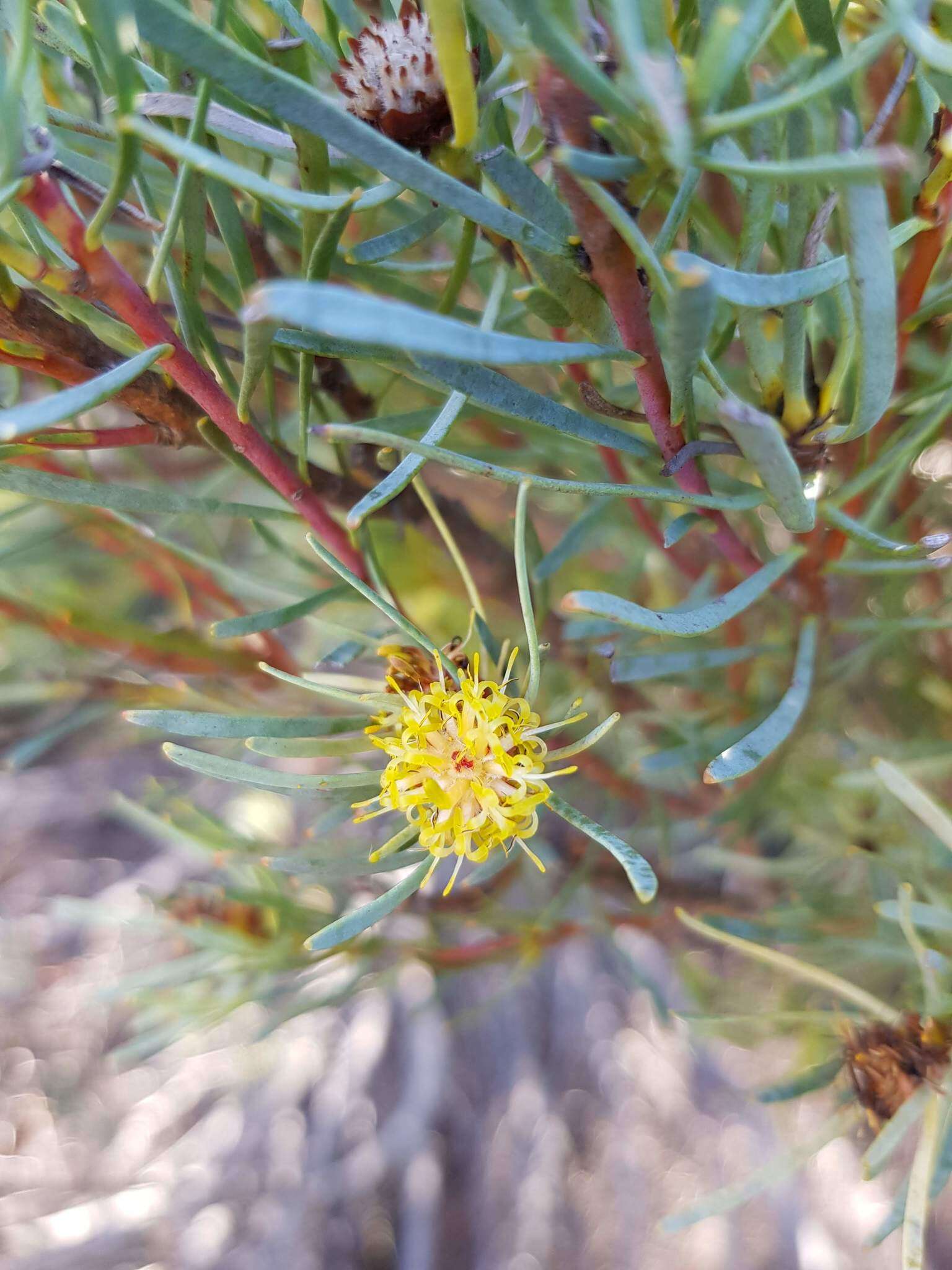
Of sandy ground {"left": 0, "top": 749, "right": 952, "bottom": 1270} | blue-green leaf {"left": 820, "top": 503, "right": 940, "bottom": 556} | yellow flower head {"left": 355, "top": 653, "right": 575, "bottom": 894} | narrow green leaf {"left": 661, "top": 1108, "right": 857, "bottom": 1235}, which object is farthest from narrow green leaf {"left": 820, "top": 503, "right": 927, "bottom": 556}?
sandy ground {"left": 0, "top": 749, "right": 952, "bottom": 1270}

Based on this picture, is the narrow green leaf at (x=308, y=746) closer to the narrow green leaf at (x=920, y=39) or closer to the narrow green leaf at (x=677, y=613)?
the narrow green leaf at (x=677, y=613)

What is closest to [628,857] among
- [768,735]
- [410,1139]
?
[768,735]

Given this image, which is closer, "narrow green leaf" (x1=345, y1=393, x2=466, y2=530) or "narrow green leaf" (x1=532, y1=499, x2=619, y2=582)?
"narrow green leaf" (x1=345, y1=393, x2=466, y2=530)

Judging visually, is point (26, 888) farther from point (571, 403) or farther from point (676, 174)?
point (676, 174)

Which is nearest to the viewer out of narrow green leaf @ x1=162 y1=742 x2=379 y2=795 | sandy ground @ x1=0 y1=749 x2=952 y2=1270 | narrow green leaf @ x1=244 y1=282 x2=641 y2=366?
narrow green leaf @ x1=244 y1=282 x2=641 y2=366

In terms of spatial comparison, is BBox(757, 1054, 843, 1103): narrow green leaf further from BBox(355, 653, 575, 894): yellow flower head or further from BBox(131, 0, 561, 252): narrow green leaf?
BBox(131, 0, 561, 252): narrow green leaf

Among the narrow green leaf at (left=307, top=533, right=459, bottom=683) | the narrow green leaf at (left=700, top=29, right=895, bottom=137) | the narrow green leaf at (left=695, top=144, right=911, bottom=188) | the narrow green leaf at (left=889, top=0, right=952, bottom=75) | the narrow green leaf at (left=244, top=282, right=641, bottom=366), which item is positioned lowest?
the narrow green leaf at (left=307, top=533, right=459, bottom=683)

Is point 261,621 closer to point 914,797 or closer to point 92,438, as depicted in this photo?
point 92,438
